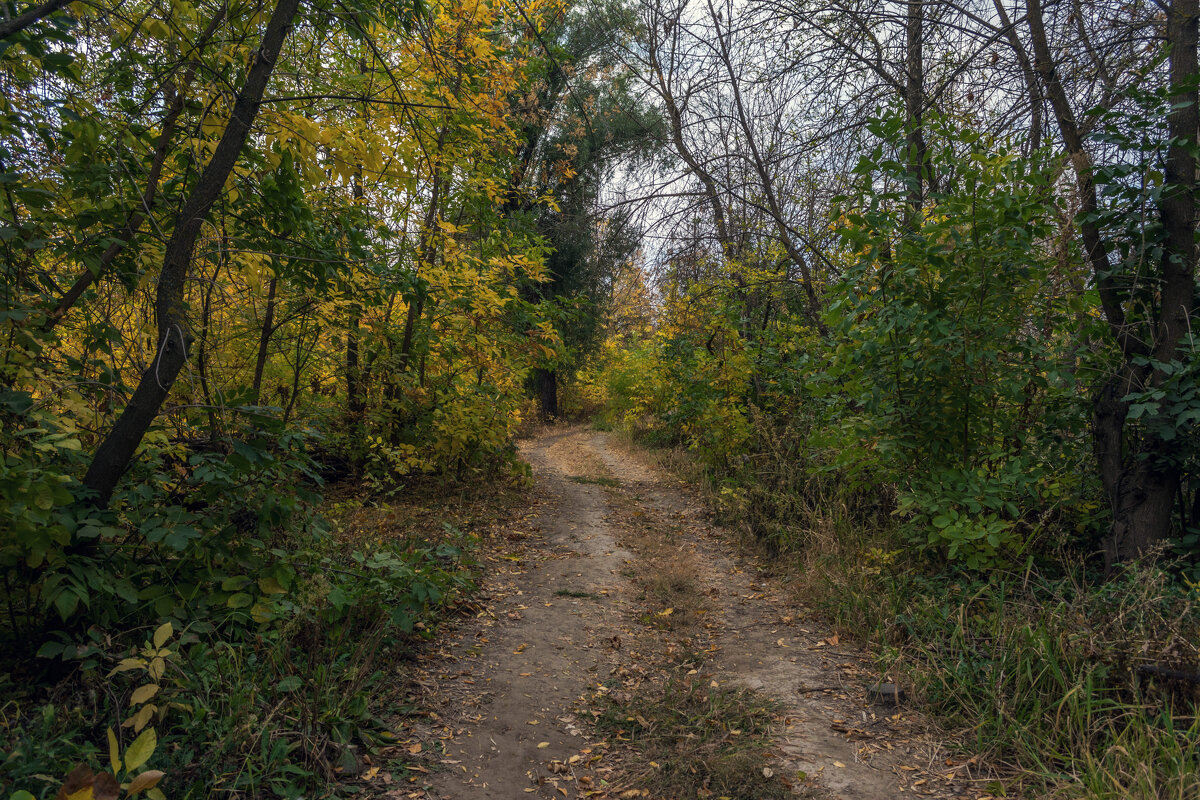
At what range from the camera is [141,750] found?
1.60 meters

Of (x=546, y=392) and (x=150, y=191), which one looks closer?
(x=150, y=191)

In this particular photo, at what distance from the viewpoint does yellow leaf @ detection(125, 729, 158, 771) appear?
5.10 ft

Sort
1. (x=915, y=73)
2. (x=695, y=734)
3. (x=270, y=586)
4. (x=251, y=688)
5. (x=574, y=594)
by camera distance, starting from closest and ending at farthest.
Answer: (x=251, y=688)
(x=695, y=734)
(x=270, y=586)
(x=574, y=594)
(x=915, y=73)

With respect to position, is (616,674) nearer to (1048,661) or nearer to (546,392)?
(1048,661)

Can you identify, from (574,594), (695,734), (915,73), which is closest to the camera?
(695,734)

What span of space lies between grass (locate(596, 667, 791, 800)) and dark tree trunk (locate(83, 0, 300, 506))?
2760mm

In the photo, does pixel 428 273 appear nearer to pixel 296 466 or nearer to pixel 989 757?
pixel 296 466

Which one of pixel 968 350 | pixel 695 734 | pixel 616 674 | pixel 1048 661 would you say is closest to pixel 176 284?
pixel 616 674

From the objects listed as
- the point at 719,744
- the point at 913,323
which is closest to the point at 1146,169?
the point at 913,323

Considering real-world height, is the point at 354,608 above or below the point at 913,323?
below

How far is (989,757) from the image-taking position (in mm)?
2984

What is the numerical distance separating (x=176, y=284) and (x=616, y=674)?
329 cm

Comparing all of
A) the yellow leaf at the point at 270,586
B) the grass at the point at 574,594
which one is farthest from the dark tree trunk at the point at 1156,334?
the yellow leaf at the point at 270,586

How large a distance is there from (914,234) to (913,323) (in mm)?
630
